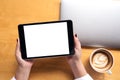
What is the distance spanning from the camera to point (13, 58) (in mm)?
905

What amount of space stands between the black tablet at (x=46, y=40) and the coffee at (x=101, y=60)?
90 millimetres

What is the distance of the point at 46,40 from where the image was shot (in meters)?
0.85

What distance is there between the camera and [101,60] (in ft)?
2.90

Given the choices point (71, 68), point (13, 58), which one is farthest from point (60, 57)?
point (13, 58)

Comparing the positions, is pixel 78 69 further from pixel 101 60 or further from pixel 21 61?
pixel 21 61

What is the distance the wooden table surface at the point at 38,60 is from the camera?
89cm

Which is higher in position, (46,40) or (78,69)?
(46,40)

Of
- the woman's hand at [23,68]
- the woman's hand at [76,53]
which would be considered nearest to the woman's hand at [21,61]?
the woman's hand at [23,68]

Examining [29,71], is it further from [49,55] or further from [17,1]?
[17,1]

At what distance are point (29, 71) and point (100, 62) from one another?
0.25 m

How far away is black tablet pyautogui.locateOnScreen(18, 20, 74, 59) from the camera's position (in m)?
0.83

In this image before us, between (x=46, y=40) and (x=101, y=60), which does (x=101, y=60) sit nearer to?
(x=101, y=60)

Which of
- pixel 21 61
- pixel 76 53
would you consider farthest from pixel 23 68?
pixel 76 53

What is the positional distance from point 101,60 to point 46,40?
0.68 ft
